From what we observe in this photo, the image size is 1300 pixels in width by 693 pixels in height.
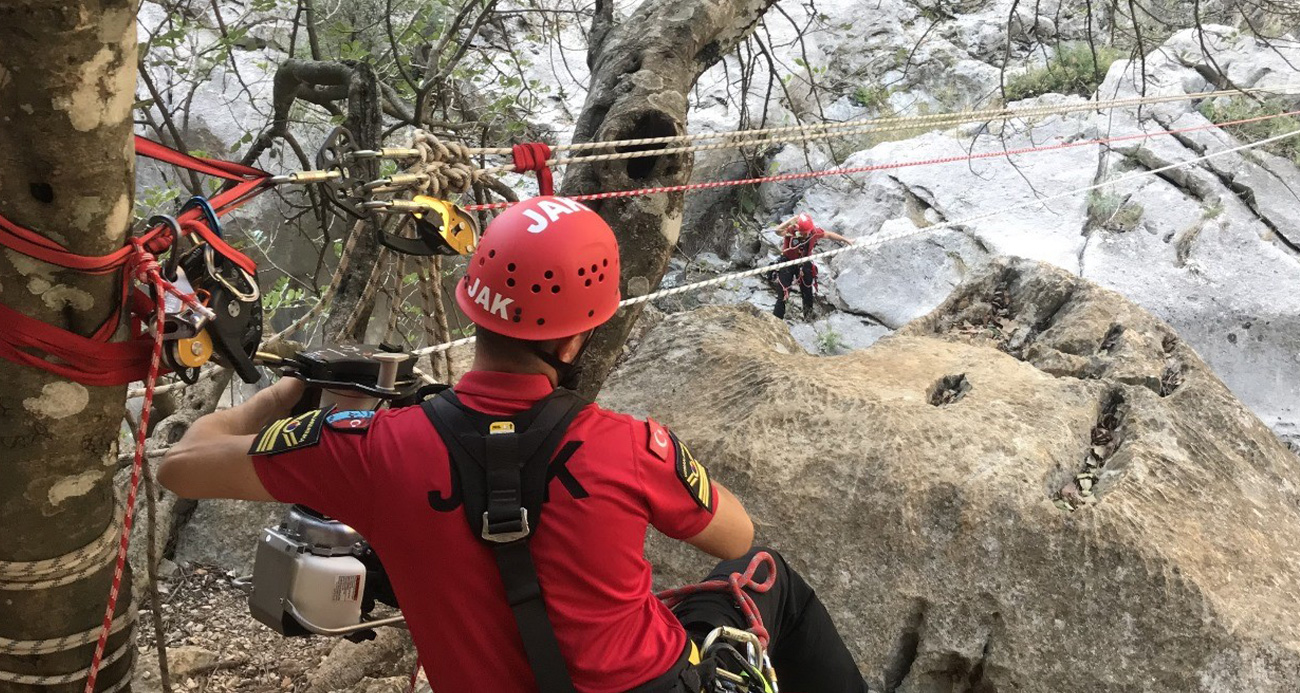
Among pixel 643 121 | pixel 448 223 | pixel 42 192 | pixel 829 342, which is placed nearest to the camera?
pixel 42 192

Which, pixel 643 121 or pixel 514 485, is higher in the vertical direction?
pixel 643 121

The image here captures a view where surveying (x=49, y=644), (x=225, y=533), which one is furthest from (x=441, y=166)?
(x=225, y=533)

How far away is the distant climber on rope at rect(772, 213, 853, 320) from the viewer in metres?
8.55

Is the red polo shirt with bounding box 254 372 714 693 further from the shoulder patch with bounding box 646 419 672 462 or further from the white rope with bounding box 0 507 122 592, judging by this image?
the white rope with bounding box 0 507 122 592

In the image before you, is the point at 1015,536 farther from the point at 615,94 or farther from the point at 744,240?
the point at 744,240

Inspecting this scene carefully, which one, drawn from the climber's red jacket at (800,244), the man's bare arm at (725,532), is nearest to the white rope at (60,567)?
the man's bare arm at (725,532)

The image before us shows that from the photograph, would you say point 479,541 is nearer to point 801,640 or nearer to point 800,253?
point 801,640

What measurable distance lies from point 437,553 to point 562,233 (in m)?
0.56

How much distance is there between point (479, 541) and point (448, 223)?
2.72 feet

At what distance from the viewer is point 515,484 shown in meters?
1.30

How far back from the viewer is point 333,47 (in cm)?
668

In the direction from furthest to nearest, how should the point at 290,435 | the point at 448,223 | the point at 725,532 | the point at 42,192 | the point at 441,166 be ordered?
the point at 441,166 → the point at 448,223 → the point at 725,532 → the point at 290,435 → the point at 42,192

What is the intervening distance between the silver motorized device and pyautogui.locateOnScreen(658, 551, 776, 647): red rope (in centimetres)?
70

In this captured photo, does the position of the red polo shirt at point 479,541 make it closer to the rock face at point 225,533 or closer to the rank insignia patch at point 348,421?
the rank insignia patch at point 348,421
